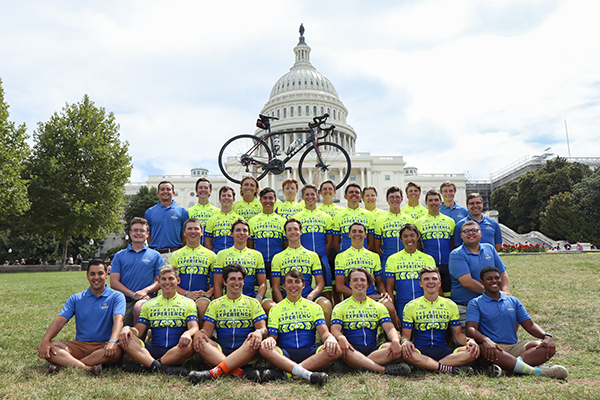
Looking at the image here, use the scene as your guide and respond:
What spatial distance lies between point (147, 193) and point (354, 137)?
4547cm

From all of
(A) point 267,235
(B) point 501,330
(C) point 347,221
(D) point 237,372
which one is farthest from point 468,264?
(D) point 237,372

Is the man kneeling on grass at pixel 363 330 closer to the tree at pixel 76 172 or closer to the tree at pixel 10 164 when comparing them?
the tree at pixel 10 164

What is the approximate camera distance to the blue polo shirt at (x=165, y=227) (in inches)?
296

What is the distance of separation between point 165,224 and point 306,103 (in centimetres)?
Answer: 7765

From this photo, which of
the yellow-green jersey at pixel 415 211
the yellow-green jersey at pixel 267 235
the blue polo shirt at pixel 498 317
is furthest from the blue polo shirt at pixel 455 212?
the yellow-green jersey at pixel 267 235

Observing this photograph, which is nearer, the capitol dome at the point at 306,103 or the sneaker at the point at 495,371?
the sneaker at the point at 495,371

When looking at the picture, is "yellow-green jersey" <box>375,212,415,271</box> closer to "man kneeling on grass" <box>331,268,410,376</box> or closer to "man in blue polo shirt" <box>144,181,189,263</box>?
"man kneeling on grass" <box>331,268,410,376</box>

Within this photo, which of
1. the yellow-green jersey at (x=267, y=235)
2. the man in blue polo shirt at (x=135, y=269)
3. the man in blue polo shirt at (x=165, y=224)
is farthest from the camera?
the man in blue polo shirt at (x=165, y=224)

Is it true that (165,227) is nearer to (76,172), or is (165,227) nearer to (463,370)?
(463,370)

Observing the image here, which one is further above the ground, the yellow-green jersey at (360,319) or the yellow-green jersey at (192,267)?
the yellow-green jersey at (192,267)

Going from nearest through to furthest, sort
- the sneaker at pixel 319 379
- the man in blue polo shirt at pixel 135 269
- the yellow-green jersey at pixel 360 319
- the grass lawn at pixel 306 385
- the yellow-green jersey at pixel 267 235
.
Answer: the grass lawn at pixel 306 385 < the sneaker at pixel 319 379 < the yellow-green jersey at pixel 360 319 < the man in blue polo shirt at pixel 135 269 < the yellow-green jersey at pixel 267 235

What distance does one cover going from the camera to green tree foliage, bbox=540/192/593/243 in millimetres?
39875

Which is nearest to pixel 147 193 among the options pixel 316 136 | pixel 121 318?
pixel 316 136

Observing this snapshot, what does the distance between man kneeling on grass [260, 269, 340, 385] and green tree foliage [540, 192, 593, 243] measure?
44402mm
